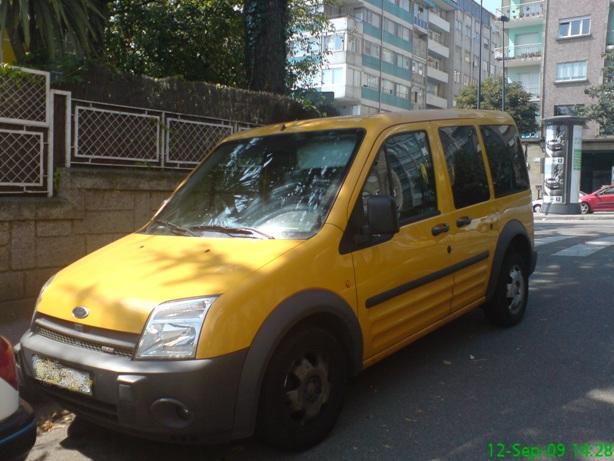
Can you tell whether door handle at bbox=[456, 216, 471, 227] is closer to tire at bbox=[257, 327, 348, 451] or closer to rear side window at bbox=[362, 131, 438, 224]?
rear side window at bbox=[362, 131, 438, 224]

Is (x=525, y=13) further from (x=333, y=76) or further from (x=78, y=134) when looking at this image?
(x=78, y=134)

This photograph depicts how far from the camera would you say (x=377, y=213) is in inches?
138

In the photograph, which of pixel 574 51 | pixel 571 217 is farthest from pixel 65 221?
pixel 574 51

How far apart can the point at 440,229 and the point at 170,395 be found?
2403 millimetres

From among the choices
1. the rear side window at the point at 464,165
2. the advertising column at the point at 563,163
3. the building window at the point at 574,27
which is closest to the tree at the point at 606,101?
the building window at the point at 574,27

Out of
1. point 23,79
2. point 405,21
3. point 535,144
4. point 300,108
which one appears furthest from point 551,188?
point 405,21

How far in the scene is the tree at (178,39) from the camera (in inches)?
369

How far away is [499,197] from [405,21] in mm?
50830

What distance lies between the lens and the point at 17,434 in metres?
2.50

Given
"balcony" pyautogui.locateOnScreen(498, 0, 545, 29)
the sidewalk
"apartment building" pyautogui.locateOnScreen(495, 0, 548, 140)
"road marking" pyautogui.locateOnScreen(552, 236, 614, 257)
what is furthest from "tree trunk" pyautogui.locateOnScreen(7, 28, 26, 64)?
"balcony" pyautogui.locateOnScreen(498, 0, 545, 29)

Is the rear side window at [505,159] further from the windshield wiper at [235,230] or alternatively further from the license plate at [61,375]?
the license plate at [61,375]

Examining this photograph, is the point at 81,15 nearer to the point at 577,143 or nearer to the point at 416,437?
the point at 416,437

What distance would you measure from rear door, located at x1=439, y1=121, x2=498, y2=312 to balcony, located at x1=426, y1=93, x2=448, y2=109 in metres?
54.1

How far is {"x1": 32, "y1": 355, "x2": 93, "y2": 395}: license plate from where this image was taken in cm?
299
